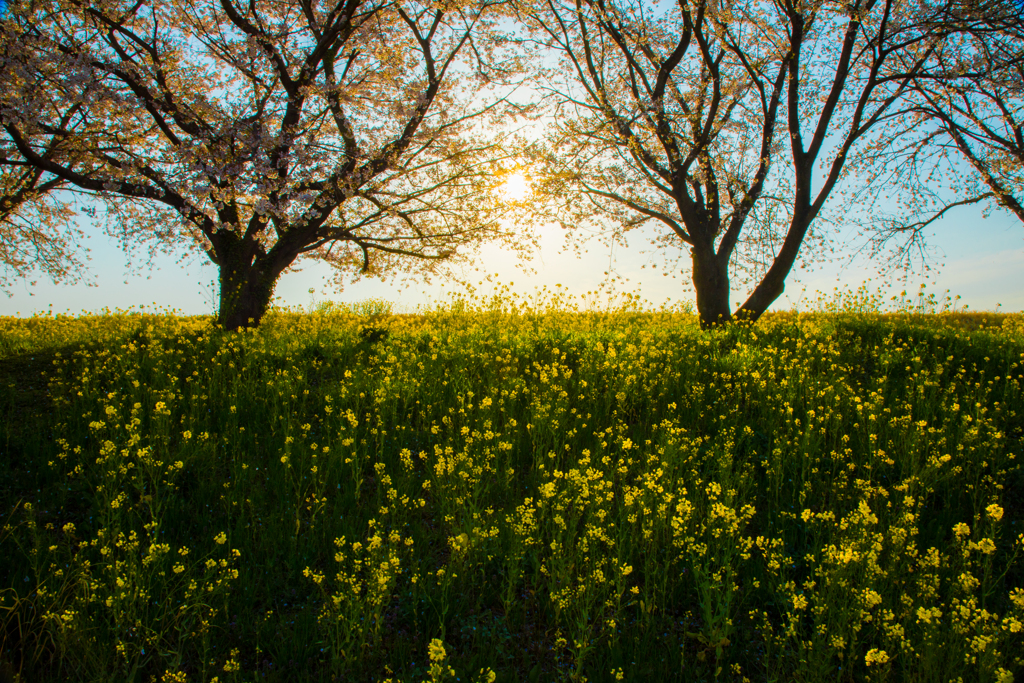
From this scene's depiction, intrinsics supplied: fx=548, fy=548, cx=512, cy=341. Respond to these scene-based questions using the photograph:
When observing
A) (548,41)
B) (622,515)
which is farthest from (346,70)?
(622,515)

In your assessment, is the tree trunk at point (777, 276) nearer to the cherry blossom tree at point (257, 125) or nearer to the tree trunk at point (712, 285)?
the tree trunk at point (712, 285)

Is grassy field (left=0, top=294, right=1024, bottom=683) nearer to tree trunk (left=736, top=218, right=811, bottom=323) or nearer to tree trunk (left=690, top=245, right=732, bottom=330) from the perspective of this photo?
tree trunk (left=736, top=218, right=811, bottom=323)

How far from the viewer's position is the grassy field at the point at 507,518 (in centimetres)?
340

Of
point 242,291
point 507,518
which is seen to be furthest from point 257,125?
point 507,518

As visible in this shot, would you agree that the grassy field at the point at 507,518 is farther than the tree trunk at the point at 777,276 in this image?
No

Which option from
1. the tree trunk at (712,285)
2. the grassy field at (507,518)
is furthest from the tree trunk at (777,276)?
the grassy field at (507,518)

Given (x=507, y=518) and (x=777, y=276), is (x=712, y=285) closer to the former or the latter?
(x=777, y=276)

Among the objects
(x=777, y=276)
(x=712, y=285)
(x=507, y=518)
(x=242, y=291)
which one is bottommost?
(x=507, y=518)

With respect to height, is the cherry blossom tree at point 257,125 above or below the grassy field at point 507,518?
above

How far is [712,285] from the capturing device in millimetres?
13891

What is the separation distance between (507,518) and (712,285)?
37.0 ft

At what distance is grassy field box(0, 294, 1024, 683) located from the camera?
11.2ft

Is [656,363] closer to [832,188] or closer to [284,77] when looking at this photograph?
[832,188]

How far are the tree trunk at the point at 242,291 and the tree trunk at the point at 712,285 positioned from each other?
10.7m
